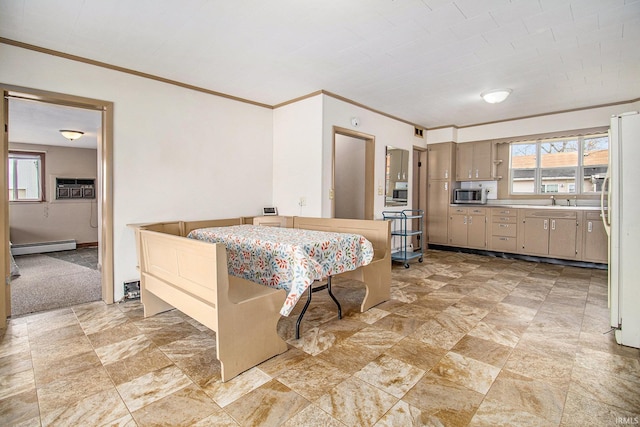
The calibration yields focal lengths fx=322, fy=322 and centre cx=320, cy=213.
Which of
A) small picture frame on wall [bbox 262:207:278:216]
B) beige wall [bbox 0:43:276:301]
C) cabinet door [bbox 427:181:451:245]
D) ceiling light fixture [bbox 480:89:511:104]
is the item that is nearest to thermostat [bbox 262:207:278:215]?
small picture frame on wall [bbox 262:207:278:216]

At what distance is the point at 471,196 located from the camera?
610cm

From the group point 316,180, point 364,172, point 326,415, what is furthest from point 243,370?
point 364,172

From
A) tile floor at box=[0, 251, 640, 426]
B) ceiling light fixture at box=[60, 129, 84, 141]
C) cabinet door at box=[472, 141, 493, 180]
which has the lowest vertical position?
tile floor at box=[0, 251, 640, 426]

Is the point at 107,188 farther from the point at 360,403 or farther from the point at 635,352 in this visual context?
the point at 635,352

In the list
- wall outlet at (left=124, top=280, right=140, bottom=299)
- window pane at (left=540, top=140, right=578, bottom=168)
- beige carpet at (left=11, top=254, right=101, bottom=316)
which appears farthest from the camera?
window pane at (left=540, top=140, right=578, bottom=168)

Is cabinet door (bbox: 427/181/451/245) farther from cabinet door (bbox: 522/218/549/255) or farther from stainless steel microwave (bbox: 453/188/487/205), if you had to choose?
cabinet door (bbox: 522/218/549/255)

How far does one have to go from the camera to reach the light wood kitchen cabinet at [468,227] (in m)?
5.84

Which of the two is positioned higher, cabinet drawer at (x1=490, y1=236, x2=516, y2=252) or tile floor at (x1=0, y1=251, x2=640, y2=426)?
cabinet drawer at (x1=490, y1=236, x2=516, y2=252)

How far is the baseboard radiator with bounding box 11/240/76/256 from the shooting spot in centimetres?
610

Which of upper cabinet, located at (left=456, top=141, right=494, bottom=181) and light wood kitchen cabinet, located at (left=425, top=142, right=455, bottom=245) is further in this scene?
light wood kitchen cabinet, located at (left=425, top=142, right=455, bottom=245)

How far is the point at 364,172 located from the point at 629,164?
3.33m

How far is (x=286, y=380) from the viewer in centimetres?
192

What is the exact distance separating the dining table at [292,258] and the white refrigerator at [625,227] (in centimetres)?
183

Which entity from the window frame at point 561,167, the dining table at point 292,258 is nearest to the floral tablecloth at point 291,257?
the dining table at point 292,258
